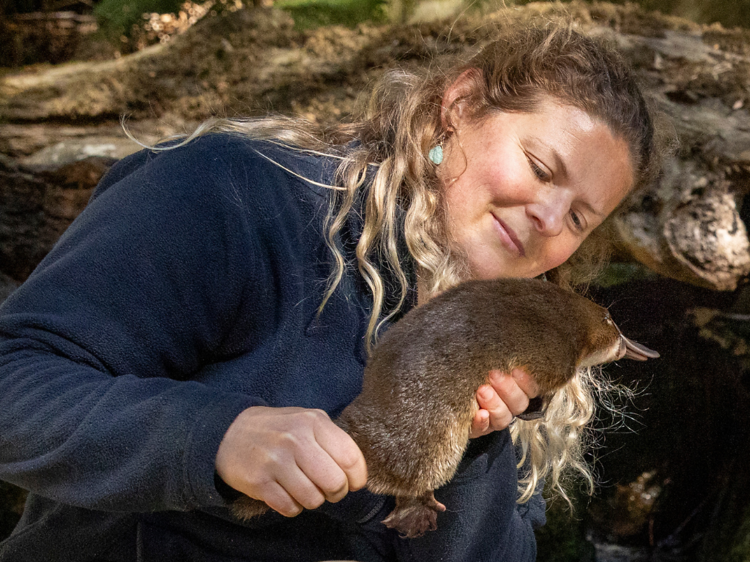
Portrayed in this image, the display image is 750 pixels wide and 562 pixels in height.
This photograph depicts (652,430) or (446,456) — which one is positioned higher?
(446,456)

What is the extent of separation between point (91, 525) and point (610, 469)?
1174 millimetres

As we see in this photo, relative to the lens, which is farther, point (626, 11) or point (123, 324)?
point (626, 11)

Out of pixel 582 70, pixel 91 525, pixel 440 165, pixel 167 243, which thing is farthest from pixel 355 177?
pixel 91 525

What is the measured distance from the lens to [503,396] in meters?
0.94

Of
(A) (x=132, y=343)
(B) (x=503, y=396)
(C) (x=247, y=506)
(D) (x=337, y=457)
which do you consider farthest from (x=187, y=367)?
(B) (x=503, y=396)

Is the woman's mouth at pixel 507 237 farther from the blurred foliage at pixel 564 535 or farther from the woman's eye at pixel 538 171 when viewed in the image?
the blurred foliage at pixel 564 535

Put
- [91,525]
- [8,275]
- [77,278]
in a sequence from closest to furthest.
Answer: [77,278]
[91,525]
[8,275]

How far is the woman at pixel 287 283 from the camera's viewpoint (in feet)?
2.93

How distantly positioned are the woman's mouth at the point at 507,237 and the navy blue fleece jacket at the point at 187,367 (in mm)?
279

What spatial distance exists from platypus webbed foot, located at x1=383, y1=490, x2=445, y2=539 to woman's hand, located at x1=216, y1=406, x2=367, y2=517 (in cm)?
22

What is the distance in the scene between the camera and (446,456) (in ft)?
3.22

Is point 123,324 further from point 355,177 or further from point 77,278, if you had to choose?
point 355,177

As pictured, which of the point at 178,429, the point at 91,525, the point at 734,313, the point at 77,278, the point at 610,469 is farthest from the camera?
the point at 610,469

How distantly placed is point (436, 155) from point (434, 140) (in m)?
0.04
